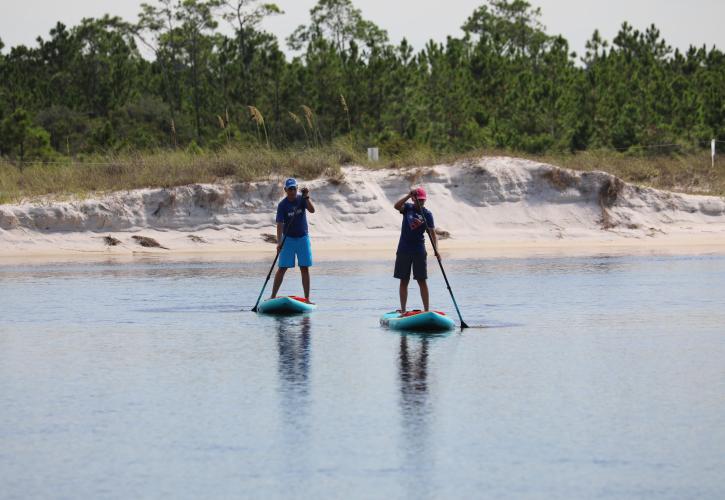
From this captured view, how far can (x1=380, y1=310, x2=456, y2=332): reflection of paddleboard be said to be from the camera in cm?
1570

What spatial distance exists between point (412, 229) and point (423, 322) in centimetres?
119

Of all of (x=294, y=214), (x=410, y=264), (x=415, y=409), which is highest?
(x=294, y=214)

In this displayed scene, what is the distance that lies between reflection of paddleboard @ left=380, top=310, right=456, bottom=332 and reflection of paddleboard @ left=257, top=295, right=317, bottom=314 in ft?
7.78

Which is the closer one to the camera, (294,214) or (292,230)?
(294,214)

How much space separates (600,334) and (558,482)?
7.51m

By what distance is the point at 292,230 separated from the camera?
18.1 metres

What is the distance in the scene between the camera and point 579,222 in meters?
38.5

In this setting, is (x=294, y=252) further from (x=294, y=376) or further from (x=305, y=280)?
(x=294, y=376)

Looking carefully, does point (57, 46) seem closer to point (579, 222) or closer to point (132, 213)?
point (132, 213)

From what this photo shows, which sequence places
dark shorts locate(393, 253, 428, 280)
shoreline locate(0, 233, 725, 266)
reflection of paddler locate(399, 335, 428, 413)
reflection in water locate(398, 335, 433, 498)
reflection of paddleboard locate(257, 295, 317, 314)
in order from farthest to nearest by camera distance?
shoreline locate(0, 233, 725, 266) < reflection of paddleboard locate(257, 295, 317, 314) < dark shorts locate(393, 253, 428, 280) < reflection of paddler locate(399, 335, 428, 413) < reflection in water locate(398, 335, 433, 498)

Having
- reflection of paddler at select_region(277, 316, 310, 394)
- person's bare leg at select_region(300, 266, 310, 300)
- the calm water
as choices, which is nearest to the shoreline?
the calm water

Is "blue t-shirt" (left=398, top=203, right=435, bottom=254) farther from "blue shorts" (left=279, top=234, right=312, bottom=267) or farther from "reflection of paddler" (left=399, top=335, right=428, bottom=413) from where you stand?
"blue shorts" (left=279, top=234, right=312, bottom=267)

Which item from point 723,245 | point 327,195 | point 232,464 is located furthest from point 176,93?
point 232,464

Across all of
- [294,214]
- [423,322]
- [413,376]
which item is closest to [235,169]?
[294,214]
